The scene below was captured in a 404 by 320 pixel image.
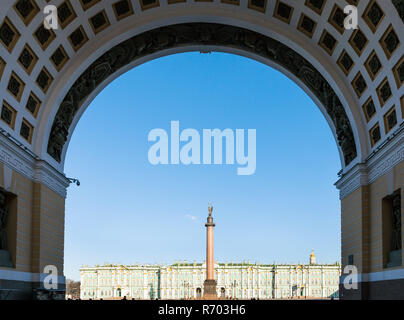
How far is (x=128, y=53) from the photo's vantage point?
2633 cm

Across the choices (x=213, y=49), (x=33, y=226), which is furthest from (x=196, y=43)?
(x=33, y=226)

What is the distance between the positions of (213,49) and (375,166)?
30.7ft

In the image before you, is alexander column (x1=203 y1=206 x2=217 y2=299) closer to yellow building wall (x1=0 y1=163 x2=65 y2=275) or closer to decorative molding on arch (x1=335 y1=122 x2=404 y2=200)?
decorative molding on arch (x1=335 y1=122 x2=404 y2=200)

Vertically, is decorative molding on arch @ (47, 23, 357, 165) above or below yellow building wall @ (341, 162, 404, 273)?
above

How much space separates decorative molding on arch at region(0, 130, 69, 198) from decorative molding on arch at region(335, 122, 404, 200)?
42.4 feet

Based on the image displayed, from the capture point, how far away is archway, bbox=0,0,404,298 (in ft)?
69.8

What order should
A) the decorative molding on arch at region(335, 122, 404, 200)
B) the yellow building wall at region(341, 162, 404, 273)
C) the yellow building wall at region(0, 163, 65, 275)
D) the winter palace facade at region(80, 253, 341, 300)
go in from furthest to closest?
the winter palace facade at region(80, 253, 341, 300) → the yellow building wall at region(0, 163, 65, 275) → the yellow building wall at region(341, 162, 404, 273) → the decorative molding on arch at region(335, 122, 404, 200)

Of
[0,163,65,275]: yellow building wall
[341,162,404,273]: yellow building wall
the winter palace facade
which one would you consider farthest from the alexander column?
the winter palace facade

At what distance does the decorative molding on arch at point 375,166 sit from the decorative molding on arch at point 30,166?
12.9 meters

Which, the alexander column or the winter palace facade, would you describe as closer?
the alexander column

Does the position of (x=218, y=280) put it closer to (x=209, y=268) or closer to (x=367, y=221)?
(x=209, y=268)

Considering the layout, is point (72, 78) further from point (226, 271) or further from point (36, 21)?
point (226, 271)

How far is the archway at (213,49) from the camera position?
69.8 feet

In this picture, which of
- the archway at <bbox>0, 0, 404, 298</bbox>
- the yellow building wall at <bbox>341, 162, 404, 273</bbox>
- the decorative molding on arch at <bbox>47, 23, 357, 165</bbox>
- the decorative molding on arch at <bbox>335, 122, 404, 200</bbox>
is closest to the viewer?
the decorative molding on arch at <bbox>335, 122, 404, 200</bbox>
